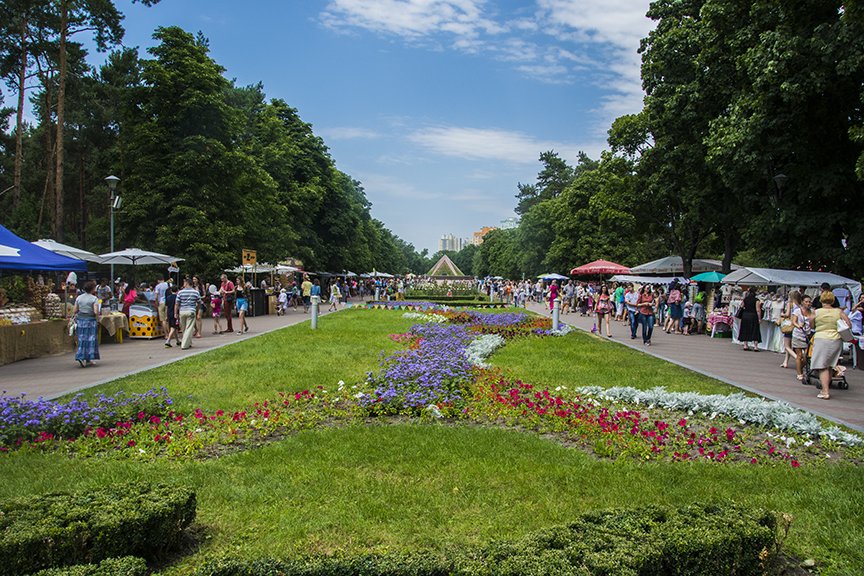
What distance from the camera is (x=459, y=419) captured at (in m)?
7.58

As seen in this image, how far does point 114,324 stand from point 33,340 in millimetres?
2617

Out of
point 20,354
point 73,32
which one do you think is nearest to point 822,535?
point 20,354

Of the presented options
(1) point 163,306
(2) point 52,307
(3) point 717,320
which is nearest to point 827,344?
(3) point 717,320

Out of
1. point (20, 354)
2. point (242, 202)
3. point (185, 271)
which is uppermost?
point (242, 202)

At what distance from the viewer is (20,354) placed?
13047 millimetres

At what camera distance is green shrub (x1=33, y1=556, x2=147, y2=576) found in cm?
298

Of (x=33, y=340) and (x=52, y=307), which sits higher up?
(x=52, y=307)

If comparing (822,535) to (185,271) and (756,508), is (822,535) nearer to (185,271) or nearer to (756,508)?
(756,508)

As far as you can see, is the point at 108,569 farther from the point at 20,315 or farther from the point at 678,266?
the point at 678,266

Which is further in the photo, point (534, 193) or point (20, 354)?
point (534, 193)

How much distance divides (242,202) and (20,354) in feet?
54.1

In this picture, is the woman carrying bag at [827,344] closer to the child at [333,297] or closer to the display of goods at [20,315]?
the display of goods at [20,315]

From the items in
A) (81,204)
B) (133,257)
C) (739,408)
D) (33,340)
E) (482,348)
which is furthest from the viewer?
(81,204)

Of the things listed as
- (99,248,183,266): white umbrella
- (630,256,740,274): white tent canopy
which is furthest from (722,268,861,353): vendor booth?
(99,248,183,266): white umbrella
